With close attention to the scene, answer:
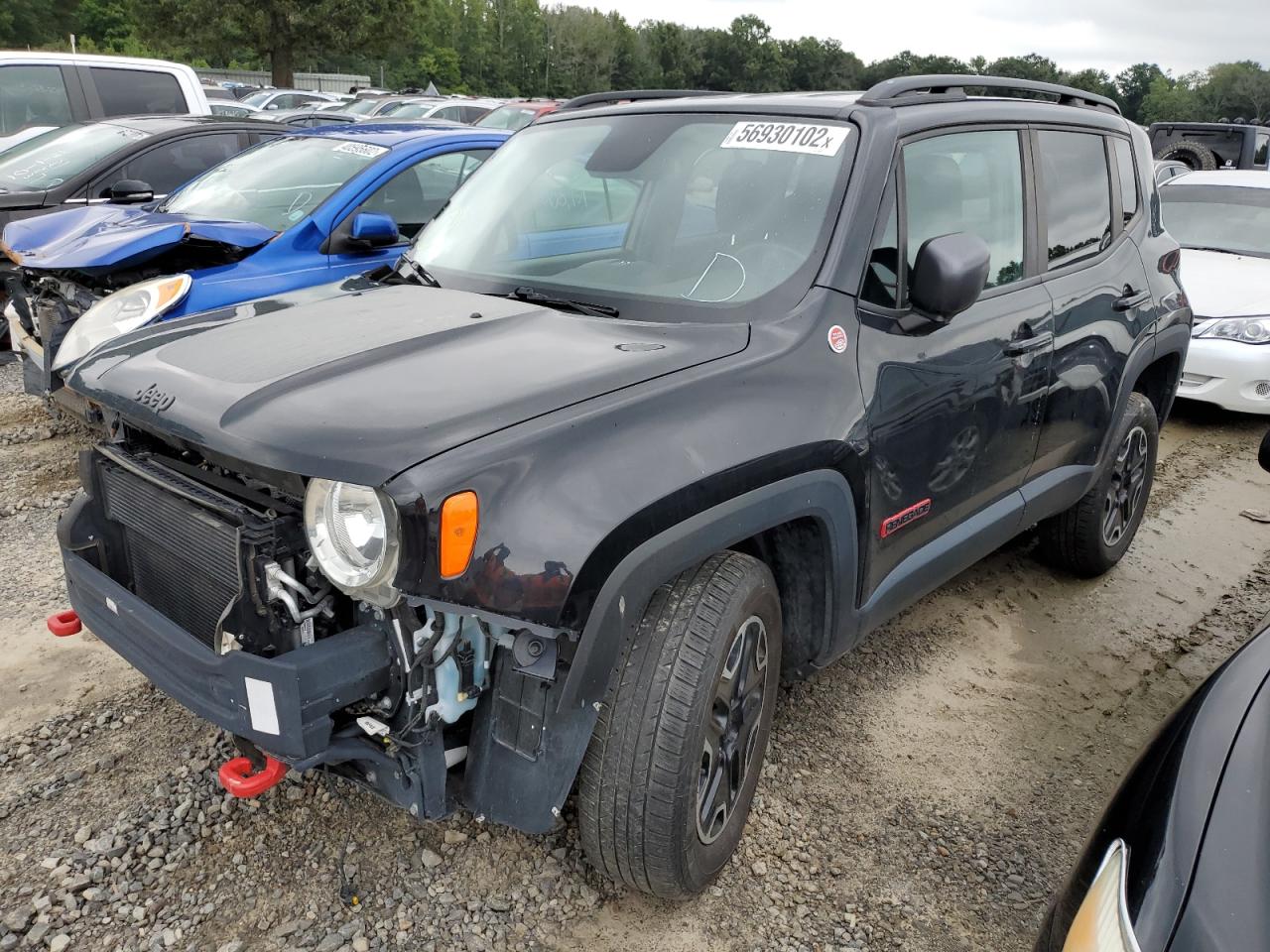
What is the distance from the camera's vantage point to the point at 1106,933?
1454mm

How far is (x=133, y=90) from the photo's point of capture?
8430mm

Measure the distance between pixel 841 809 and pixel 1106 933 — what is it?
1421 millimetres

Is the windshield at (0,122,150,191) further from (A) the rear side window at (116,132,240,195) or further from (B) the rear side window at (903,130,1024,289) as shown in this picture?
(B) the rear side window at (903,130,1024,289)

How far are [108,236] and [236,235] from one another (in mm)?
561

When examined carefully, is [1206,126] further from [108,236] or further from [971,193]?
[108,236]

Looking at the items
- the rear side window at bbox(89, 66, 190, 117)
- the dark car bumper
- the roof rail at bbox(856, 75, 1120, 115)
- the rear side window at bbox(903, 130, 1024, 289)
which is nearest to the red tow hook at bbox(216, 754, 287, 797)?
the dark car bumper

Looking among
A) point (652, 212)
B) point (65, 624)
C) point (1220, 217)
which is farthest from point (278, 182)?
point (1220, 217)

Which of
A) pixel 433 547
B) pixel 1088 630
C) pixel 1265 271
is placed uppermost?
pixel 433 547

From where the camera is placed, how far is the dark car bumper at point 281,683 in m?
1.92

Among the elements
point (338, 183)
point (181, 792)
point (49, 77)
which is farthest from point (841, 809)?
point (49, 77)

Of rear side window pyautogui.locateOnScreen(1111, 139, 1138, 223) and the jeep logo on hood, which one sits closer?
the jeep logo on hood

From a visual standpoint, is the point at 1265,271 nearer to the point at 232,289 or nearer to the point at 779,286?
the point at 779,286

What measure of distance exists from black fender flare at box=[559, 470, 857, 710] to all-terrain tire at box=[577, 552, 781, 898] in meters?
0.09

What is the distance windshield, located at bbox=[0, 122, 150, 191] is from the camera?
6699 mm
